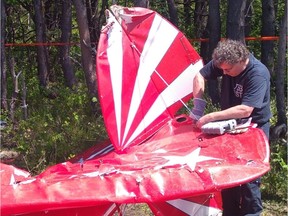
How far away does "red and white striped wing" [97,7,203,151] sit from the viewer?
386 cm

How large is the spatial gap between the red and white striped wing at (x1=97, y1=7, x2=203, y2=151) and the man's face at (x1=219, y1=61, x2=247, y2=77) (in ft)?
2.37

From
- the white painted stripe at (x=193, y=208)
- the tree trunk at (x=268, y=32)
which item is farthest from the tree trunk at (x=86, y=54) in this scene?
the white painted stripe at (x=193, y=208)

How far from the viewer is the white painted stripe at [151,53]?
4113 millimetres

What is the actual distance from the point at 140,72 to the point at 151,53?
257 millimetres

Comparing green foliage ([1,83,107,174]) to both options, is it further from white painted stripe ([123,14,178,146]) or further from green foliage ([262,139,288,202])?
green foliage ([262,139,288,202])

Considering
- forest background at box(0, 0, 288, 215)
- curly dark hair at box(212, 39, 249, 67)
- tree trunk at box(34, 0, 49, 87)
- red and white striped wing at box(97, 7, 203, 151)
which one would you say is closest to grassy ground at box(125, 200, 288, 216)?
forest background at box(0, 0, 288, 215)

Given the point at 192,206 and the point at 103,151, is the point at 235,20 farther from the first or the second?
the point at 192,206

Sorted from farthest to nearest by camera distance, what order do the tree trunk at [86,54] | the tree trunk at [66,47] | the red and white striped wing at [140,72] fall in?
1. the tree trunk at [66,47]
2. the tree trunk at [86,54]
3. the red and white striped wing at [140,72]

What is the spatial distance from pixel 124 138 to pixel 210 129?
640 mm

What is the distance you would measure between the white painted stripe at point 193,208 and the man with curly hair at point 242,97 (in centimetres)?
13

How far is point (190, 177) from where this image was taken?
10.2 ft

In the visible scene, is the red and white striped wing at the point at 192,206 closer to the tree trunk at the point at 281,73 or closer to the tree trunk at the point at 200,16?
the tree trunk at the point at 281,73

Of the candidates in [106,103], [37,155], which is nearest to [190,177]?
[106,103]

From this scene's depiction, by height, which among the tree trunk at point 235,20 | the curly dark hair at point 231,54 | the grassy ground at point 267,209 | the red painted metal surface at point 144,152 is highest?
the curly dark hair at point 231,54
